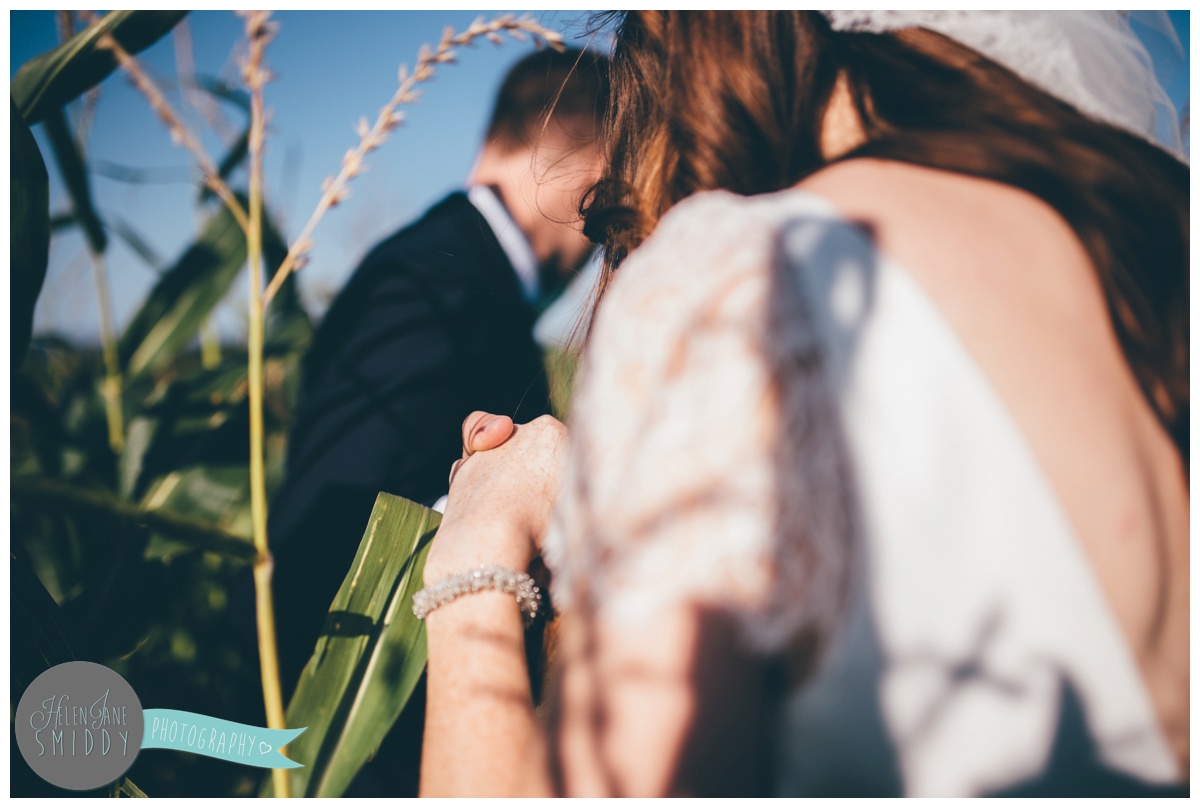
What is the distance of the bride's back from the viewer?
330mm

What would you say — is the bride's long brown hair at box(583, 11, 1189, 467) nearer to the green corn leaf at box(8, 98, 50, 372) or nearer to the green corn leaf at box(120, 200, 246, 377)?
the green corn leaf at box(8, 98, 50, 372)

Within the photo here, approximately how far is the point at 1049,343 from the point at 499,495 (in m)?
0.40

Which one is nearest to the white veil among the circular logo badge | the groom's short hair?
the groom's short hair

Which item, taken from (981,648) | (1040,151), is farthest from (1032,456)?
(1040,151)

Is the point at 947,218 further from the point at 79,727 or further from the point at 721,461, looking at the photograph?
the point at 79,727

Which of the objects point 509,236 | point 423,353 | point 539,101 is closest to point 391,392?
point 423,353

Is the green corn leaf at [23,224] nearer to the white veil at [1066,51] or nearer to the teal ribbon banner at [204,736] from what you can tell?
the teal ribbon banner at [204,736]

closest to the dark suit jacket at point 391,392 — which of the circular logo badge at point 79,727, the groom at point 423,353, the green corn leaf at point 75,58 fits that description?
the groom at point 423,353

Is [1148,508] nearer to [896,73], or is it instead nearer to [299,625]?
[896,73]

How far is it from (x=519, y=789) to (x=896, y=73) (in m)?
0.53

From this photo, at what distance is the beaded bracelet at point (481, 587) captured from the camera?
0.48m

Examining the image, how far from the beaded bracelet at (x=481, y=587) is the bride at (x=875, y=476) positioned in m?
0.07

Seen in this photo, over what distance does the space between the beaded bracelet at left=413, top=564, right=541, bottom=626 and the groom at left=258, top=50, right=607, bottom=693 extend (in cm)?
32

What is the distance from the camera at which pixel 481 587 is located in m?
0.48
